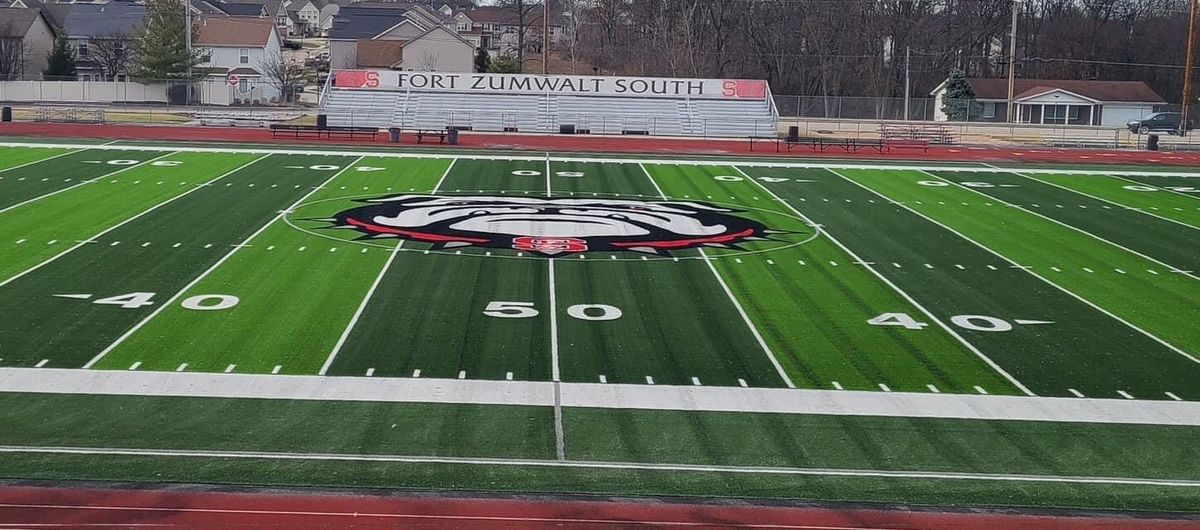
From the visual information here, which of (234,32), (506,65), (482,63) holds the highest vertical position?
(234,32)

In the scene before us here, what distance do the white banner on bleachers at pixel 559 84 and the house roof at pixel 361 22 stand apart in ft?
125

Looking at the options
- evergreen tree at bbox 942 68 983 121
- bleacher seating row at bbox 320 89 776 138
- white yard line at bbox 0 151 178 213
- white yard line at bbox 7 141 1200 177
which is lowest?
white yard line at bbox 0 151 178 213

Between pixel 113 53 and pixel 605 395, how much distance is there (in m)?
96.1

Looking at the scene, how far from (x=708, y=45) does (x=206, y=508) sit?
95.3 metres

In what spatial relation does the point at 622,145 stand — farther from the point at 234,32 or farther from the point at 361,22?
the point at 361,22

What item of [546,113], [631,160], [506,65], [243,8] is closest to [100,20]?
[506,65]

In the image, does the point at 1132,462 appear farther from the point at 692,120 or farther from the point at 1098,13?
the point at 1098,13

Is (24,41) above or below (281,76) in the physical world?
above

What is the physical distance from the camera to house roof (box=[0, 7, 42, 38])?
327ft

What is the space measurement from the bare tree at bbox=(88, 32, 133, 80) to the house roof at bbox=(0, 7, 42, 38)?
4.90 metres

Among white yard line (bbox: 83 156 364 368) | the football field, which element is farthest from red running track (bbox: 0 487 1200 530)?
white yard line (bbox: 83 156 364 368)

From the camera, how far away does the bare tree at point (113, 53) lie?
10300 centimetres

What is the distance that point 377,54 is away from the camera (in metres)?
108

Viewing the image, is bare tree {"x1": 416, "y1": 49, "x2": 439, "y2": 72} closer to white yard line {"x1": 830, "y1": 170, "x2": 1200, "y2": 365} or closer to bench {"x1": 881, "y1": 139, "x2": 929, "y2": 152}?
bench {"x1": 881, "y1": 139, "x2": 929, "y2": 152}
